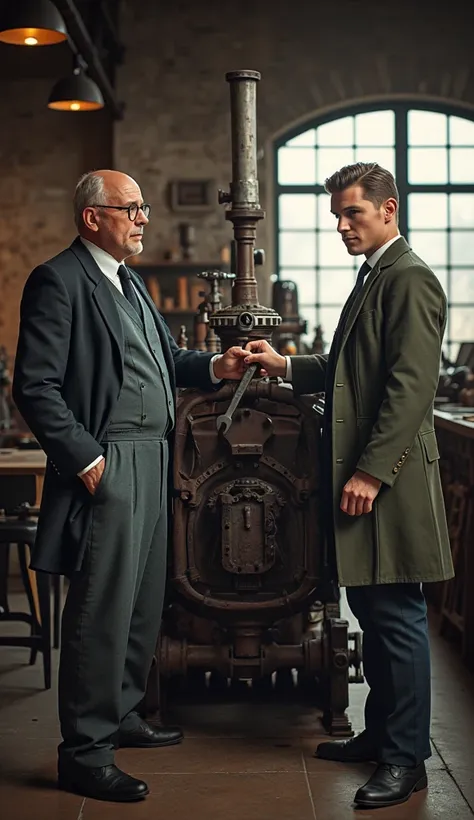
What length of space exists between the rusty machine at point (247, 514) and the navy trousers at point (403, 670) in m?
0.51

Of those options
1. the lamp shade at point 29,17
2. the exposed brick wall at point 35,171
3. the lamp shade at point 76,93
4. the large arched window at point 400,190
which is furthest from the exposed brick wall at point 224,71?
the lamp shade at point 29,17

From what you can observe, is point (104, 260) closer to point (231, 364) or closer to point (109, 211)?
point (109, 211)

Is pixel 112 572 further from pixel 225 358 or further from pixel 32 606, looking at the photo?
pixel 32 606

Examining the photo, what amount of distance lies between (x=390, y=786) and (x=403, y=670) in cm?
30

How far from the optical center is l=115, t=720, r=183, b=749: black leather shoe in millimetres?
3506

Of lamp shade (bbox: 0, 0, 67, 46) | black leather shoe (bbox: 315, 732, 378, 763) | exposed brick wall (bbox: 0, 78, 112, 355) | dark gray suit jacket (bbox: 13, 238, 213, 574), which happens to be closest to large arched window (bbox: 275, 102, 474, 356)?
exposed brick wall (bbox: 0, 78, 112, 355)

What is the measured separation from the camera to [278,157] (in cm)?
1057

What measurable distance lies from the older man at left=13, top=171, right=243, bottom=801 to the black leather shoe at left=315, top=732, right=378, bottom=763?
2.01ft

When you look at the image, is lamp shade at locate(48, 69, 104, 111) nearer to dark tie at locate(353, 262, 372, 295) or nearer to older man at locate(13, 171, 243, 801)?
older man at locate(13, 171, 243, 801)

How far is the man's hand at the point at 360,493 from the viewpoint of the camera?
3.04 m

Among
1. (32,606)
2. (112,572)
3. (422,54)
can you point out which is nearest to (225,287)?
(422,54)

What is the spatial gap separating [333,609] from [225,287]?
6787mm

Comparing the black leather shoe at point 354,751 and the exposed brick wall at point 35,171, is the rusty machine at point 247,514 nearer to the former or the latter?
the black leather shoe at point 354,751

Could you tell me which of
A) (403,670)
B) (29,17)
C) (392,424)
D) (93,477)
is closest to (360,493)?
(392,424)
